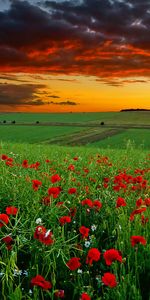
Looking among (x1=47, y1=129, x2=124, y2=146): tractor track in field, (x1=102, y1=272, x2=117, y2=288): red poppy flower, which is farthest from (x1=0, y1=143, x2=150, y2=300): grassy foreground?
(x1=47, y1=129, x2=124, y2=146): tractor track in field

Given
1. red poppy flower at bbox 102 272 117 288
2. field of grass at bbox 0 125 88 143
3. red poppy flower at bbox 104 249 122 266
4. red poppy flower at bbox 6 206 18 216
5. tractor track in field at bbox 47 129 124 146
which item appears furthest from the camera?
field of grass at bbox 0 125 88 143

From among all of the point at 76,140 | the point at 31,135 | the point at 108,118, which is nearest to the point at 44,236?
the point at 76,140

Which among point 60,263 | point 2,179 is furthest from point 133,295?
point 2,179

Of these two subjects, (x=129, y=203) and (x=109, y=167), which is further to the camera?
(x=109, y=167)

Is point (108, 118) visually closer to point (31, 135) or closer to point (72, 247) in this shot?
point (31, 135)

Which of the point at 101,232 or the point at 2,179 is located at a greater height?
the point at 2,179

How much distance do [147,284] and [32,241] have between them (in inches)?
51.4

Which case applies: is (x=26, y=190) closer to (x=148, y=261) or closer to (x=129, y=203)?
(x=129, y=203)

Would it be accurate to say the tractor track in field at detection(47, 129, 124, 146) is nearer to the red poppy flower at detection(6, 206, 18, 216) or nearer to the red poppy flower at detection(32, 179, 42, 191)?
the red poppy flower at detection(32, 179, 42, 191)

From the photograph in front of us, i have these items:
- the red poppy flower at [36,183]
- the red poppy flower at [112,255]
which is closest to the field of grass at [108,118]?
the red poppy flower at [36,183]

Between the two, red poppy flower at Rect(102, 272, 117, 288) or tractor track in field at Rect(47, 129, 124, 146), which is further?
tractor track in field at Rect(47, 129, 124, 146)

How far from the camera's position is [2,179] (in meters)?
6.54

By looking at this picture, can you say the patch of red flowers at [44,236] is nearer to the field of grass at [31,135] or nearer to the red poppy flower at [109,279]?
the red poppy flower at [109,279]

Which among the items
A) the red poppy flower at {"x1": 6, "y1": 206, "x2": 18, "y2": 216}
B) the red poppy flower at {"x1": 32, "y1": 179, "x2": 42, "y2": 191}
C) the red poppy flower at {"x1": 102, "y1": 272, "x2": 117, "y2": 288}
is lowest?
the red poppy flower at {"x1": 102, "y1": 272, "x2": 117, "y2": 288}
